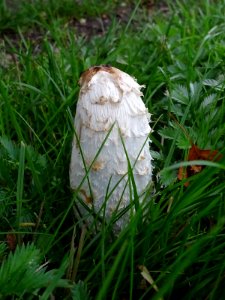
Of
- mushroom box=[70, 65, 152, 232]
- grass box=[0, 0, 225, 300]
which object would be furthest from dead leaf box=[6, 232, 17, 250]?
mushroom box=[70, 65, 152, 232]

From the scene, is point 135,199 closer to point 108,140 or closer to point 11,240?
point 108,140

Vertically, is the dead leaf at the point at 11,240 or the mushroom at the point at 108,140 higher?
the mushroom at the point at 108,140

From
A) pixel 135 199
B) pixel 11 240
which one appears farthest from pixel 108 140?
pixel 11 240

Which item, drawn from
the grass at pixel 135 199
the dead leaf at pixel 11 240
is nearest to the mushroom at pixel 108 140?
the grass at pixel 135 199

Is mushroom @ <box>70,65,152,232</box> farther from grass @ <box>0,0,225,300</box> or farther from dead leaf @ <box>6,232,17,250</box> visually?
dead leaf @ <box>6,232,17,250</box>

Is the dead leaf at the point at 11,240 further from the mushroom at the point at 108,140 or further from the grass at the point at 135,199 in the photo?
the mushroom at the point at 108,140
